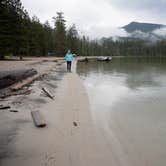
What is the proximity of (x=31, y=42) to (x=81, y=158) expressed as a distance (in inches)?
1644

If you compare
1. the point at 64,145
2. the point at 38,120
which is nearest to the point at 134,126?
the point at 64,145

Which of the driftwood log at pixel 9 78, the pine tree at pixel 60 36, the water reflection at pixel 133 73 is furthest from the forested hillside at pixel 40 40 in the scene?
the driftwood log at pixel 9 78

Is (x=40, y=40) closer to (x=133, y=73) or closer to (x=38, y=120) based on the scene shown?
(x=133, y=73)

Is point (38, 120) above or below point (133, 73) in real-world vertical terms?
below

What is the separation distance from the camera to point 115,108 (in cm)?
884

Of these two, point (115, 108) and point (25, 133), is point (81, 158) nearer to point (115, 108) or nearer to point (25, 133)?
point (25, 133)

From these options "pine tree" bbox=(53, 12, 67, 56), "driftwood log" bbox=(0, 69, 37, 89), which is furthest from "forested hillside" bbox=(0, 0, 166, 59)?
"driftwood log" bbox=(0, 69, 37, 89)

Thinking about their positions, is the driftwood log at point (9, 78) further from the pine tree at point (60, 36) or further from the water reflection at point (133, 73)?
the pine tree at point (60, 36)

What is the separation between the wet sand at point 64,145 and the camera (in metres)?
4.05

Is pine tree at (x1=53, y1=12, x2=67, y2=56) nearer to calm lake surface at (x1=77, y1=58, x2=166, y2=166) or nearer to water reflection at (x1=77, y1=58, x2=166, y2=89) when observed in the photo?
water reflection at (x1=77, y1=58, x2=166, y2=89)

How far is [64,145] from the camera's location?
187 inches

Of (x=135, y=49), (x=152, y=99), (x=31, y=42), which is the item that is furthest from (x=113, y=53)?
(x=152, y=99)

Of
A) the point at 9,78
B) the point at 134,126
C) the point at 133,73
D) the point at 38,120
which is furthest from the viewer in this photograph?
the point at 133,73

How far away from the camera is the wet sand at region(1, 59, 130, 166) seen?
159 inches
